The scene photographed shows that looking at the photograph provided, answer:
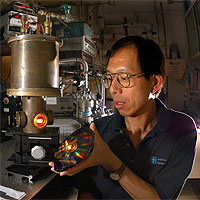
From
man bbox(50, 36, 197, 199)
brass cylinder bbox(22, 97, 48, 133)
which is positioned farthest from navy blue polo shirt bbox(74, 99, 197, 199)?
brass cylinder bbox(22, 97, 48, 133)

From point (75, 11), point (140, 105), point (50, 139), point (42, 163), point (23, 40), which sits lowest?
point (42, 163)

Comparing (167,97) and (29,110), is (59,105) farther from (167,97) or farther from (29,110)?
(167,97)

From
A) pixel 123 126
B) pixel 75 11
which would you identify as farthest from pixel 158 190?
pixel 75 11

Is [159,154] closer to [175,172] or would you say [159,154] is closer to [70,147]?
[175,172]

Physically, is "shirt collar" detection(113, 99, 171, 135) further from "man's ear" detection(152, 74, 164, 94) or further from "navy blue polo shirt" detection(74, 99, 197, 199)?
"man's ear" detection(152, 74, 164, 94)

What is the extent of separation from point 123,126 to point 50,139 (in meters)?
0.39

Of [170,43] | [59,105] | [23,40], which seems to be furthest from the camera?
[170,43]

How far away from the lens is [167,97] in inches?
110

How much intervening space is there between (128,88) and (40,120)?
0.45 meters

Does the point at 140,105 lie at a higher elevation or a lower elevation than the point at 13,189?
higher

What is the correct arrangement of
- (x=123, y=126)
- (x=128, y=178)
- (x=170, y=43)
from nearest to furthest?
(x=128, y=178) < (x=123, y=126) < (x=170, y=43)

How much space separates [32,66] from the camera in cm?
76

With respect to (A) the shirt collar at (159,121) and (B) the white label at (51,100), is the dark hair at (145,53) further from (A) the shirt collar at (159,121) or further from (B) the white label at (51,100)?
(B) the white label at (51,100)

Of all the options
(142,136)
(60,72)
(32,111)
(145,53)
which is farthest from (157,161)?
(60,72)
